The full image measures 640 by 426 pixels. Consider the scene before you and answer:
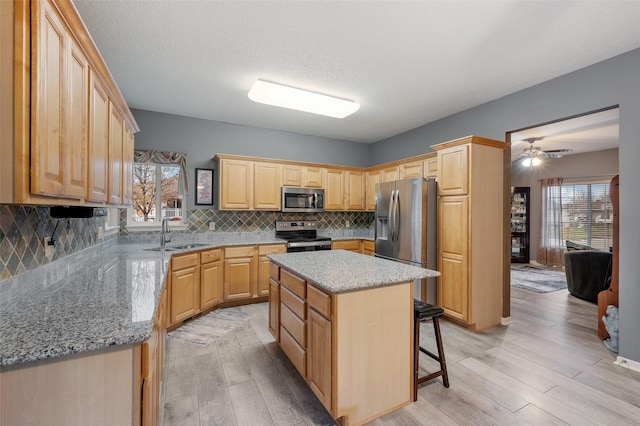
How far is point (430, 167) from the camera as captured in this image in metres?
3.97

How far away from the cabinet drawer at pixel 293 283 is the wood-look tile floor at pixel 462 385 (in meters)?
0.74

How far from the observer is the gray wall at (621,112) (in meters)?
2.43

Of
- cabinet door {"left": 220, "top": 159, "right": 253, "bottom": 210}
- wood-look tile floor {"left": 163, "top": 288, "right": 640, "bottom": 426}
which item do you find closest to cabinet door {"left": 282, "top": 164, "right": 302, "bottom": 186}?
cabinet door {"left": 220, "top": 159, "right": 253, "bottom": 210}

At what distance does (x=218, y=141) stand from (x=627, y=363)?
5293 mm

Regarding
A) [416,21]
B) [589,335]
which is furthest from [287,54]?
[589,335]

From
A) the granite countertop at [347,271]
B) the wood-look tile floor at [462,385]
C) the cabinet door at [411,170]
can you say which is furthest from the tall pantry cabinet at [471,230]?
the granite countertop at [347,271]

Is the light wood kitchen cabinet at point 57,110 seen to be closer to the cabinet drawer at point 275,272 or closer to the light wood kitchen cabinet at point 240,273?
the cabinet drawer at point 275,272

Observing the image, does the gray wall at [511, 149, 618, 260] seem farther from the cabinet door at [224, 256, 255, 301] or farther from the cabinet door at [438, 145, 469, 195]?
the cabinet door at [224, 256, 255, 301]

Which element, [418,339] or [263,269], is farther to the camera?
[263,269]

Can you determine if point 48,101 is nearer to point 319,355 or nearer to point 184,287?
point 319,355

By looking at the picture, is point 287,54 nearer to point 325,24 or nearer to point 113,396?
point 325,24

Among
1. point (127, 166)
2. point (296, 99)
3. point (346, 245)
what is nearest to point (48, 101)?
point (127, 166)

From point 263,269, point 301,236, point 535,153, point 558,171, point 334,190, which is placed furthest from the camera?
point 558,171

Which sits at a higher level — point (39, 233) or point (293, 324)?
point (39, 233)
